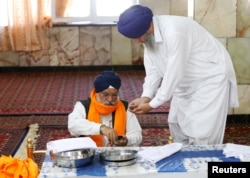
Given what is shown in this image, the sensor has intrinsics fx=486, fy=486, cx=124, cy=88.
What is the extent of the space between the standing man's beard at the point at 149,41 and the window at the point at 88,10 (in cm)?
593

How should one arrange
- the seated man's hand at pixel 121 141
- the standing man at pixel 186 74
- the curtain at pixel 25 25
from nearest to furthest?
1. the standing man at pixel 186 74
2. the seated man's hand at pixel 121 141
3. the curtain at pixel 25 25

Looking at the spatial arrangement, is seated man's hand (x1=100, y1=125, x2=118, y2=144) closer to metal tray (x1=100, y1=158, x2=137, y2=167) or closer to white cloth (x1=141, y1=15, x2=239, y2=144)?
white cloth (x1=141, y1=15, x2=239, y2=144)

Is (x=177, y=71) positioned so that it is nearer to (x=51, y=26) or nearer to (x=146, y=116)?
(x=146, y=116)

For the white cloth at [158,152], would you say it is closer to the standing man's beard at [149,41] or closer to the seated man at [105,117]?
the seated man at [105,117]

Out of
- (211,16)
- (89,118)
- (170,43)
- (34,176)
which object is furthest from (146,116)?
(34,176)

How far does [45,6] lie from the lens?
832cm

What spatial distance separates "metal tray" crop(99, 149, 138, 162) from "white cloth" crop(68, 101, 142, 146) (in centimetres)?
57

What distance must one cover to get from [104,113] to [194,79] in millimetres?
595

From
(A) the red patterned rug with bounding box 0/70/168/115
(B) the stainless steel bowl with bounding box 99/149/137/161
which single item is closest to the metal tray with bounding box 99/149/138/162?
(B) the stainless steel bowl with bounding box 99/149/137/161

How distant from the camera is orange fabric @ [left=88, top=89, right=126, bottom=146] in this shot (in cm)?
298

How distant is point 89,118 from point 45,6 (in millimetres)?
5661

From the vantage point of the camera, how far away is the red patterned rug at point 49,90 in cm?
590

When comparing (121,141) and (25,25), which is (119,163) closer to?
(121,141)

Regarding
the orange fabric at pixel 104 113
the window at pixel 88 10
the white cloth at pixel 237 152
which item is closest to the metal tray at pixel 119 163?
the white cloth at pixel 237 152
